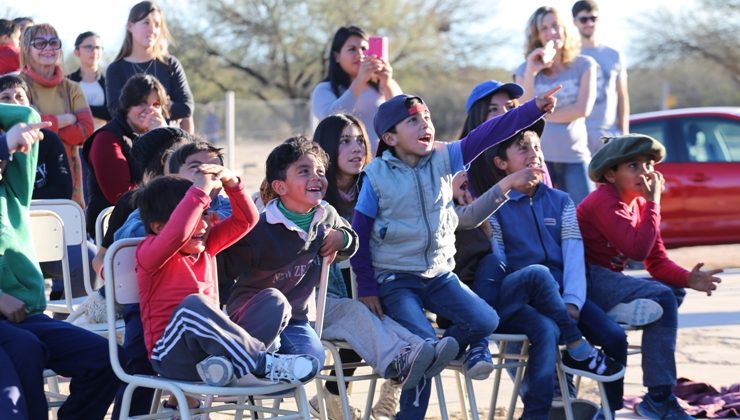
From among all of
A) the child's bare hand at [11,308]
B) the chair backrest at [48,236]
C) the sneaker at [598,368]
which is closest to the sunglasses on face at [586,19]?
the sneaker at [598,368]

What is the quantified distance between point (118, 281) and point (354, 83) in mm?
2827

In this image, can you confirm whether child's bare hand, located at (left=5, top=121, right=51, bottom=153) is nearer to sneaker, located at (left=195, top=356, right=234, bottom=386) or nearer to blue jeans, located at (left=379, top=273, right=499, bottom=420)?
sneaker, located at (left=195, top=356, right=234, bottom=386)

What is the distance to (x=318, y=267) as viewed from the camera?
4.77 m

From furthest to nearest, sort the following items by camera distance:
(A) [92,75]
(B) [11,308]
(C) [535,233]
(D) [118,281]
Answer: (A) [92,75] < (C) [535,233] < (B) [11,308] < (D) [118,281]

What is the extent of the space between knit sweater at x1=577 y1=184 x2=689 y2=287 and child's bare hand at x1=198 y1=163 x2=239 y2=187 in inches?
73.0

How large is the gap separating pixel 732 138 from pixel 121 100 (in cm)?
717

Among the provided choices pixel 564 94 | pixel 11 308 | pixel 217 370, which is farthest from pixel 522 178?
pixel 564 94

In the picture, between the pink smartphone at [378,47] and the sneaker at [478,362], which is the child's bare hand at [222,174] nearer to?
the sneaker at [478,362]

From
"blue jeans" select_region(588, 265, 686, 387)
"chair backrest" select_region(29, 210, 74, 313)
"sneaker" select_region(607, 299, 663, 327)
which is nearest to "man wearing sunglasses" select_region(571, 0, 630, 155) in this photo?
"blue jeans" select_region(588, 265, 686, 387)

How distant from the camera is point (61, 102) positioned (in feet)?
23.9

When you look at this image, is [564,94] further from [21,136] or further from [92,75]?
[21,136]

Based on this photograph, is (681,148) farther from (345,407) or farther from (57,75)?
(345,407)

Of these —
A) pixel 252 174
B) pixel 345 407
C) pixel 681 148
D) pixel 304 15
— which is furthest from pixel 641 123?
pixel 304 15

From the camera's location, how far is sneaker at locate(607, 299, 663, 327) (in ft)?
17.4
